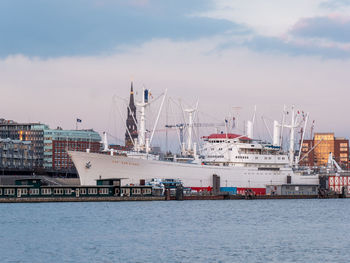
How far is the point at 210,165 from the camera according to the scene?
146m

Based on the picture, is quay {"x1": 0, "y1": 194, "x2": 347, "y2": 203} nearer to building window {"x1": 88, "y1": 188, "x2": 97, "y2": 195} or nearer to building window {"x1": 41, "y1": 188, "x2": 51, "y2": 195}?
building window {"x1": 88, "y1": 188, "x2": 97, "y2": 195}

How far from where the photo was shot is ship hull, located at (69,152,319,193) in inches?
5340

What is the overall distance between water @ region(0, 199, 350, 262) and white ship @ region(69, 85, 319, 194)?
1420 inches

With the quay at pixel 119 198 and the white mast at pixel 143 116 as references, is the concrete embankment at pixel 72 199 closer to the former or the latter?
the quay at pixel 119 198

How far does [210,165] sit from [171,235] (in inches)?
3157

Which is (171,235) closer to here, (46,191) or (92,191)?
(46,191)

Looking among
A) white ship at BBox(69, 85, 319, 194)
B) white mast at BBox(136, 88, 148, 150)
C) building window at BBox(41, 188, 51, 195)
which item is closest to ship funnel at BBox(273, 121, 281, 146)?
white ship at BBox(69, 85, 319, 194)

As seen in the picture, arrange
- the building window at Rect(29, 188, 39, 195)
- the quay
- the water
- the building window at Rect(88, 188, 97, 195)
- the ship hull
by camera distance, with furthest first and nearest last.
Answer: the ship hull, the building window at Rect(88, 188, 97, 195), the building window at Rect(29, 188, 39, 195), the quay, the water

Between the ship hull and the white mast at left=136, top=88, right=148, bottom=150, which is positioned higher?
the white mast at left=136, top=88, right=148, bottom=150

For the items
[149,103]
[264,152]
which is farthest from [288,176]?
[149,103]

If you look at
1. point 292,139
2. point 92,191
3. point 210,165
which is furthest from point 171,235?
point 292,139

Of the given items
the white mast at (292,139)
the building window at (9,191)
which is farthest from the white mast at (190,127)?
the building window at (9,191)

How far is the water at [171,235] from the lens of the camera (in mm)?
53406

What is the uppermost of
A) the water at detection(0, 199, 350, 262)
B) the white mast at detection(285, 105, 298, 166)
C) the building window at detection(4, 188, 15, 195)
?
the white mast at detection(285, 105, 298, 166)
